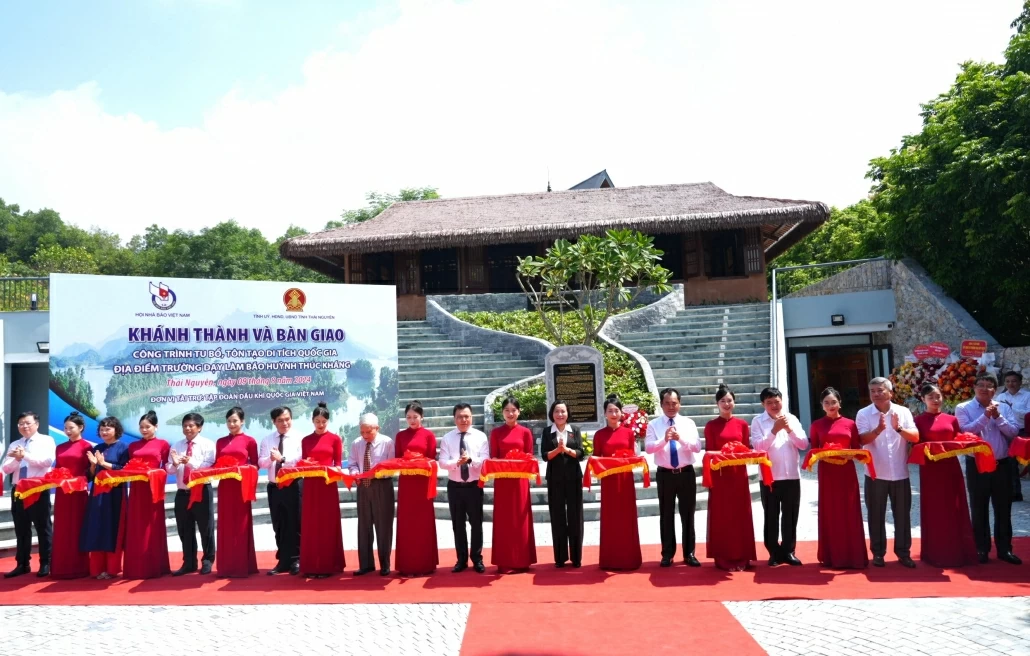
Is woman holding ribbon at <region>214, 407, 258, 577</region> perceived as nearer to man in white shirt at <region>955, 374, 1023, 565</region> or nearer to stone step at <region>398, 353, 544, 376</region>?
man in white shirt at <region>955, 374, 1023, 565</region>

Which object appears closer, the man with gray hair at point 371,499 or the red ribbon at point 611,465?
the red ribbon at point 611,465

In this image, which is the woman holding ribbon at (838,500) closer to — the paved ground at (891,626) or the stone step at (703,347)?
the paved ground at (891,626)

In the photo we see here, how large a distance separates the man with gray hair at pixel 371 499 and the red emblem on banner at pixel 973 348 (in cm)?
945

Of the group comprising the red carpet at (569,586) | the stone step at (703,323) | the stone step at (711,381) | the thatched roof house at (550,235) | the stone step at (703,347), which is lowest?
the red carpet at (569,586)

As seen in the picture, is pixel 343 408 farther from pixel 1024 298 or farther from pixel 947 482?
pixel 1024 298

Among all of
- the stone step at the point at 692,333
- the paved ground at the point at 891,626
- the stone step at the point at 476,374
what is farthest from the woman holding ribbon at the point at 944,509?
the stone step at the point at 692,333

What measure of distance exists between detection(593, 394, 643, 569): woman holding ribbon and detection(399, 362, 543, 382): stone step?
7989 millimetres

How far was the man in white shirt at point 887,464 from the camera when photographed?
625 centimetres

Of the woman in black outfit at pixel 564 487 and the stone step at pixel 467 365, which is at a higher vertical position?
the stone step at pixel 467 365

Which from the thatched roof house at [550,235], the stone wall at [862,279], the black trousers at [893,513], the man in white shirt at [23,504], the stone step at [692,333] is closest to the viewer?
the black trousers at [893,513]

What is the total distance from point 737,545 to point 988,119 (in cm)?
1065

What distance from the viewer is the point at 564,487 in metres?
6.70

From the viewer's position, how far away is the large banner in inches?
354

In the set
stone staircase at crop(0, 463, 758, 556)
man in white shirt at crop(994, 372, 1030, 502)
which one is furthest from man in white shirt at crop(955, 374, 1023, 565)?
stone staircase at crop(0, 463, 758, 556)
